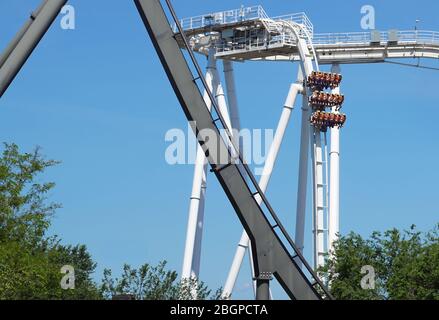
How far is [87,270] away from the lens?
88.3 m

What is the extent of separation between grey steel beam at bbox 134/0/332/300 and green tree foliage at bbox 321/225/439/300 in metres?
18.8

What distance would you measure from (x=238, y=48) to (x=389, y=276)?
635 inches

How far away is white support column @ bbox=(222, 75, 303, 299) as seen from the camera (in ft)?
161

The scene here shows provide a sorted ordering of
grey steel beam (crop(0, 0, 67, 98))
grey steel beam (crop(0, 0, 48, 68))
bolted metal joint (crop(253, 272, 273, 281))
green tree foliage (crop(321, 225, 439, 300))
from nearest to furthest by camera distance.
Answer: grey steel beam (crop(0, 0, 67, 98)) < grey steel beam (crop(0, 0, 48, 68)) < bolted metal joint (crop(253, 272, 273, 281)) < green tree foliage (crop(321, 225, 439, 300))

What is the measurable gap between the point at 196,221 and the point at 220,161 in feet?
92.2

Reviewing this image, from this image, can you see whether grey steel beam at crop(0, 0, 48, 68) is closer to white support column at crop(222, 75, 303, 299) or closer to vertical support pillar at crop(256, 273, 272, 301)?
vertical support pillar at crop(256, 273, 272, 301)

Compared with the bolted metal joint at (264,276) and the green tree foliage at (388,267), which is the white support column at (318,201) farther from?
the bolted metal joint at (264,276)

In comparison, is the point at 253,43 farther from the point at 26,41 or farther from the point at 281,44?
the point at 26,41

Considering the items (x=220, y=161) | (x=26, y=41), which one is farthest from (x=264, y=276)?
(x=26, y=41)

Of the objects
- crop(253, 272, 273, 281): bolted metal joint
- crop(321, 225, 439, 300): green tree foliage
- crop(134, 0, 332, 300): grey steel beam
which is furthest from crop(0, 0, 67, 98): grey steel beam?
crop(321, 225, 439, 300): green tree foliage

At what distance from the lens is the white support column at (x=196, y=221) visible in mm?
49625
